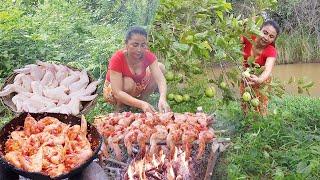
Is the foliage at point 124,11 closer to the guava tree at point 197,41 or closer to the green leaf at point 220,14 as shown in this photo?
the guava tree at point 197,41

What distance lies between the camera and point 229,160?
169 inches

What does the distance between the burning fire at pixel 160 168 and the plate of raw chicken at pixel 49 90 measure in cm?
90

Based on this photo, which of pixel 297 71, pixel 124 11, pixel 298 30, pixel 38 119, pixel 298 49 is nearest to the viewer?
pixel 38 119

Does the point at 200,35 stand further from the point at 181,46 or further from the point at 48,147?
the point at 48,147

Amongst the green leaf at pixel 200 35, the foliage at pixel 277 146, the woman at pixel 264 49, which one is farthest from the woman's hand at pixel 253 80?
the green leaf at pixel 200 35

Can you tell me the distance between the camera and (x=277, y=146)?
474 centimetres

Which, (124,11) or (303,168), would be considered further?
(124,11)

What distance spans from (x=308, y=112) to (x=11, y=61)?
3781mm

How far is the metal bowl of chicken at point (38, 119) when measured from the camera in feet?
8.76

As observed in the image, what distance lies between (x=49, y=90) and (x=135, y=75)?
89 cm

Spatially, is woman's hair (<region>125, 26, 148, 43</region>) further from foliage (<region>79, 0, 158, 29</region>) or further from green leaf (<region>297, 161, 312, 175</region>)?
green leaf (<region>297, 161, 312, 175</region>)

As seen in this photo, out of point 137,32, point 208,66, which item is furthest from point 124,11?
point 137,32

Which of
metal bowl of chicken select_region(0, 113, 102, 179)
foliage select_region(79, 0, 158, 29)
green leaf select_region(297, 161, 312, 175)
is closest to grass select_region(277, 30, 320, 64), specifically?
foliage select_region(79, 0, 158, 29)

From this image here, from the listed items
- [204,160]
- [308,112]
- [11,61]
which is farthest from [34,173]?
[11,61]
